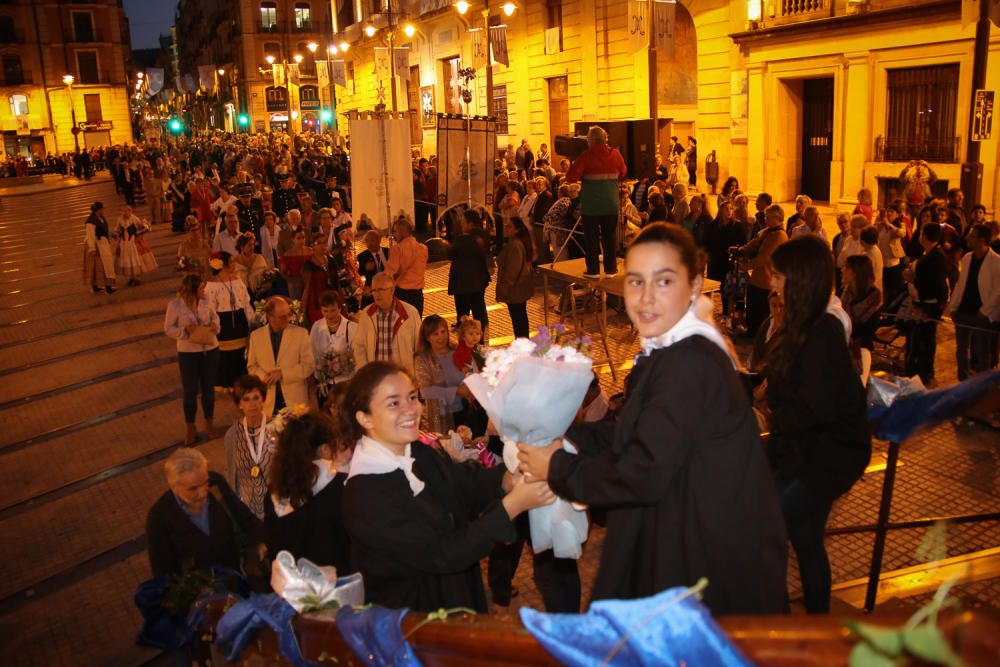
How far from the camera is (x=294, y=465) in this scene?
446 cm

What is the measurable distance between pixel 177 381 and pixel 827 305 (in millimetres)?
9774

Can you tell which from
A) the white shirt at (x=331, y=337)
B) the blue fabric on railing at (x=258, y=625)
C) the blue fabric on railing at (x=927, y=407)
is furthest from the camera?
the white shirt at (x=331, y=337)

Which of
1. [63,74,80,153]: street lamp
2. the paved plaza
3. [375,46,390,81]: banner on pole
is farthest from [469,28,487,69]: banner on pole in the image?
[63,74,80,153]: street lamp

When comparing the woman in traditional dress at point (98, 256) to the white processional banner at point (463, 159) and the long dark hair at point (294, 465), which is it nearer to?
the white processional banner at point (463, 159)

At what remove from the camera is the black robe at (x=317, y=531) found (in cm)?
440

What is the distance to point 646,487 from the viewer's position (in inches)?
89.7

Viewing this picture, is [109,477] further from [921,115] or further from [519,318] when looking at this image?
[921,115]

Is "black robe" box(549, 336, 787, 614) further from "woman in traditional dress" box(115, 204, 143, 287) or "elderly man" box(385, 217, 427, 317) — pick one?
"woman in traditional dress" box(115, 204, 143, 287)

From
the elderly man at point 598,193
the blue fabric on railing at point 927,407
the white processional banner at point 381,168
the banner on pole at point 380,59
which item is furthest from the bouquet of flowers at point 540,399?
the banner on pole at point 380,59

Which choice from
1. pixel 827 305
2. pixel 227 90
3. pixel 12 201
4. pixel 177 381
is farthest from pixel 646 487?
pixel 227 90

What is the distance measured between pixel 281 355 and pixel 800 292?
5.37 metres

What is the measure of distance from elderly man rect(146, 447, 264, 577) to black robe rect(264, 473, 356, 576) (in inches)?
20.2

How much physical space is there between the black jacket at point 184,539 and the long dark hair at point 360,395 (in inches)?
70.2

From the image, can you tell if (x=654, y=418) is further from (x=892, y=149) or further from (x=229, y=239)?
(x=892, y=149)
